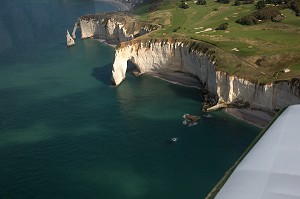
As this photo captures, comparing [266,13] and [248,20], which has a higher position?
[266,13]

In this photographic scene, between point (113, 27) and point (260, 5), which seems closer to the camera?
point (260, 5)

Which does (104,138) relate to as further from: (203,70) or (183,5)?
(183,5)

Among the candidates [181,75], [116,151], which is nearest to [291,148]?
[116,151]

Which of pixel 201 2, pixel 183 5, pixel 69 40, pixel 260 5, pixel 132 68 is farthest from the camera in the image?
pixel 69 40

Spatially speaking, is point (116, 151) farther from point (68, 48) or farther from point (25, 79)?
point (68, 48)

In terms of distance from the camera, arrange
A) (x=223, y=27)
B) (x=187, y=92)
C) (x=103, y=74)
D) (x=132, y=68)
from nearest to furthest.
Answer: (x=187, y=92)
(x=223, y=27)
(x=103, y=74)
(x=132, y=68)

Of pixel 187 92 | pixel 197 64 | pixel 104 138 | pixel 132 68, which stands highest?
pixel 197 64

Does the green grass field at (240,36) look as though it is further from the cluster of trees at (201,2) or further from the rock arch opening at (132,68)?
the rock arch opening at (132,68)

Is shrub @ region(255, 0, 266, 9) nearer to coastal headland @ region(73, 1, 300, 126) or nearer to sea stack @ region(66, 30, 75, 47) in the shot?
coastal headland @ region(73, 1, 300, 126)

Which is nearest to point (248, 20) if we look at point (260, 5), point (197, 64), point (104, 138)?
point (260, 5)
